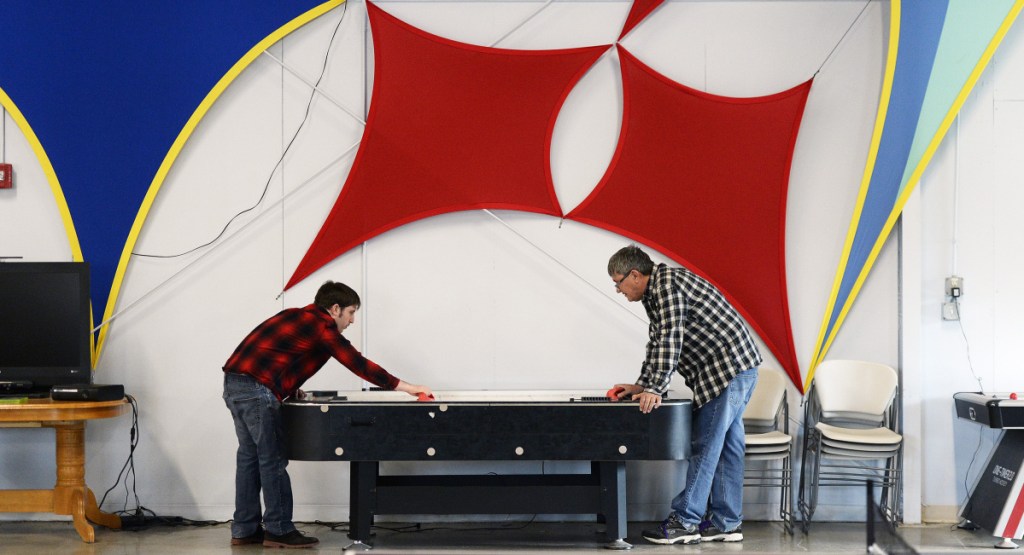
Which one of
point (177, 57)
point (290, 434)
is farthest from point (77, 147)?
point (290, 434)

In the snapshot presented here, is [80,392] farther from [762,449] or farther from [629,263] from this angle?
[762,449]

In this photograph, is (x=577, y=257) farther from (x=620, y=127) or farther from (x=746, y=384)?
(x=746, y=384)

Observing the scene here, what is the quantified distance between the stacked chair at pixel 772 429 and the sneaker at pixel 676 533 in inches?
22.0

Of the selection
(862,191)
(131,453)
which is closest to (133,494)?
(131,453)

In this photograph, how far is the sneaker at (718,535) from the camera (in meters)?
4.54

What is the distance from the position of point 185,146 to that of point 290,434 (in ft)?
6.38

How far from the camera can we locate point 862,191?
5.13 meters

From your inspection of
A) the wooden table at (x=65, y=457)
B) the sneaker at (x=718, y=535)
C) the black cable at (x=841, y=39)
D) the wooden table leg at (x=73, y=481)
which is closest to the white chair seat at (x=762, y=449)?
the sneaker at (x=718, y=535)

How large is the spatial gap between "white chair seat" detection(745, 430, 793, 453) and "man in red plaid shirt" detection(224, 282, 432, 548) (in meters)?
1.66

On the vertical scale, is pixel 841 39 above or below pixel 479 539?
above

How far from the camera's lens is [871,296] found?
17.0ft

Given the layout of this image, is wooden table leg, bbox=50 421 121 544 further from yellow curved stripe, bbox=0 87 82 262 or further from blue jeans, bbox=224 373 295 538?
yellow curved stripe, bbox=0 87 82 262

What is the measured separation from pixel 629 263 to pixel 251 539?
2298mm

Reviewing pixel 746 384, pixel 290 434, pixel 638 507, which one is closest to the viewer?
pixel 290 434
